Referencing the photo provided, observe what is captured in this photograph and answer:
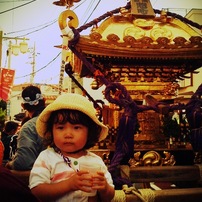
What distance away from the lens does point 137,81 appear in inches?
207

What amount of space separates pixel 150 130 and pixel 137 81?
0.96 meters

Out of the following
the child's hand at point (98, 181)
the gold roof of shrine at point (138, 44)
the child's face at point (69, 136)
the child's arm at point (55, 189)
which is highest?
the gold roof of shrine at point (138, 44)

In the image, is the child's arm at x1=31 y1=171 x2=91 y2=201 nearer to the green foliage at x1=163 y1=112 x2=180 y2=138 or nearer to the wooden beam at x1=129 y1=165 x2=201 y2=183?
the wooden beam at x1=129 y1=165 x2=201 y2=183

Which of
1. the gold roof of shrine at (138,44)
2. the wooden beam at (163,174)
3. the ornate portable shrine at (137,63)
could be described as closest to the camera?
the wooden beam at (163,174)

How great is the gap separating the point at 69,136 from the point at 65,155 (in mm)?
161

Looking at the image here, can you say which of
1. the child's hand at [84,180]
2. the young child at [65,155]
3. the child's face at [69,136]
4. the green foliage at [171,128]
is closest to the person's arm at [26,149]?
the young child at [65,155]

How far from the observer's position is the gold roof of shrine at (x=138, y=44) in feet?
14.1

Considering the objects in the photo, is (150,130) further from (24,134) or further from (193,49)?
(24,134)

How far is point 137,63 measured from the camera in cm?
496

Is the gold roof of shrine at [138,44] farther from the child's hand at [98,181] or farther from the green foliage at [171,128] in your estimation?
the child's hand at [98,181]

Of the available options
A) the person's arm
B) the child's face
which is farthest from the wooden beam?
the child's face

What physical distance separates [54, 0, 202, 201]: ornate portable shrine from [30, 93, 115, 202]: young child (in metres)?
1.68

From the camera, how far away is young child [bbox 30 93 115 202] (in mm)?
1702

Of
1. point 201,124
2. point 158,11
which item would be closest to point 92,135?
point 201,124
